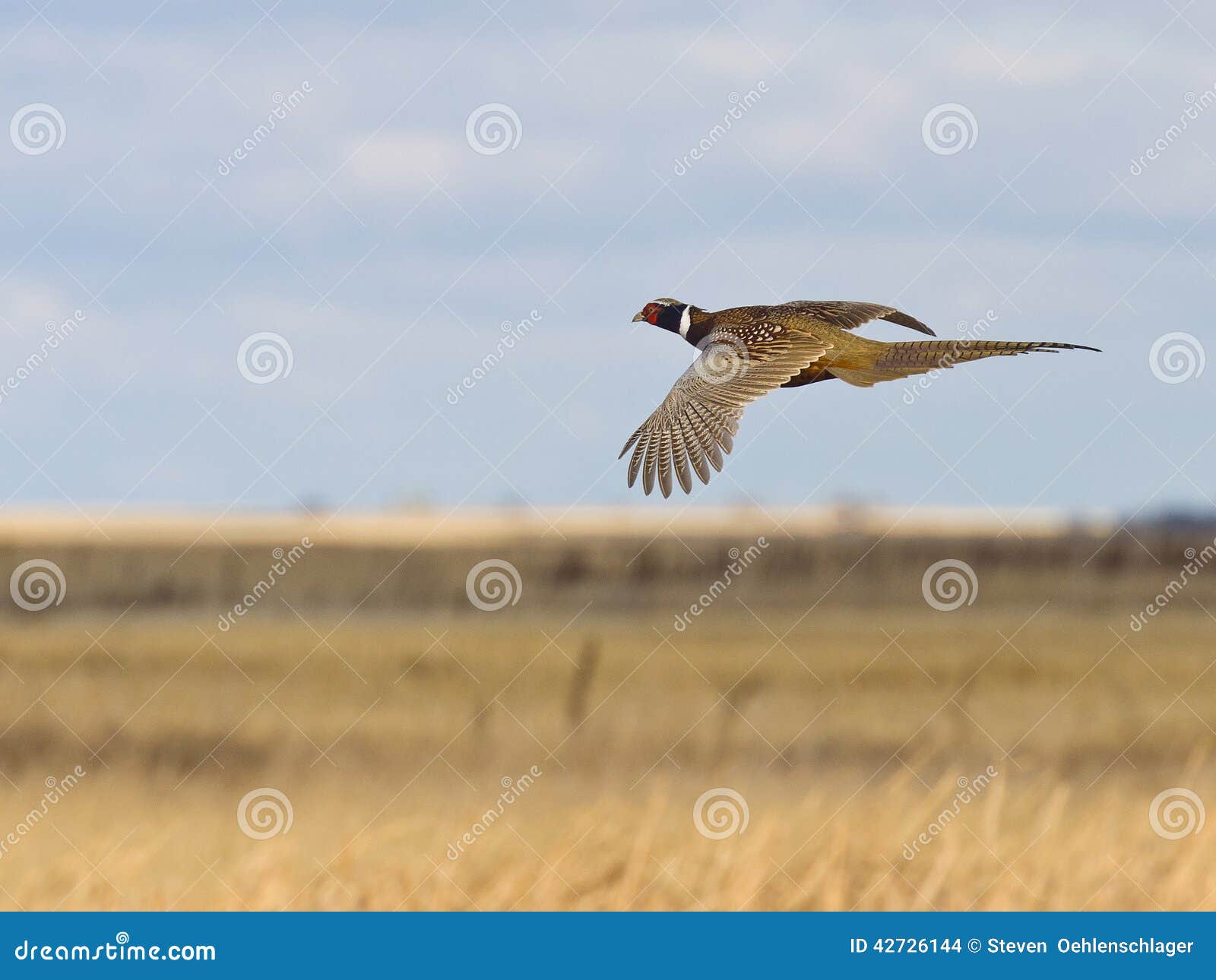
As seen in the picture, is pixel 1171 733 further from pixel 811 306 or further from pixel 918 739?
pixel 811 306

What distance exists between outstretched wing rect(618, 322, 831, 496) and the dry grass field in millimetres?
3484

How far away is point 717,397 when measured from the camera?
8.17 feet

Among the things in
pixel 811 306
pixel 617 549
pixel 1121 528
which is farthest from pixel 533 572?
pixel 811 306
